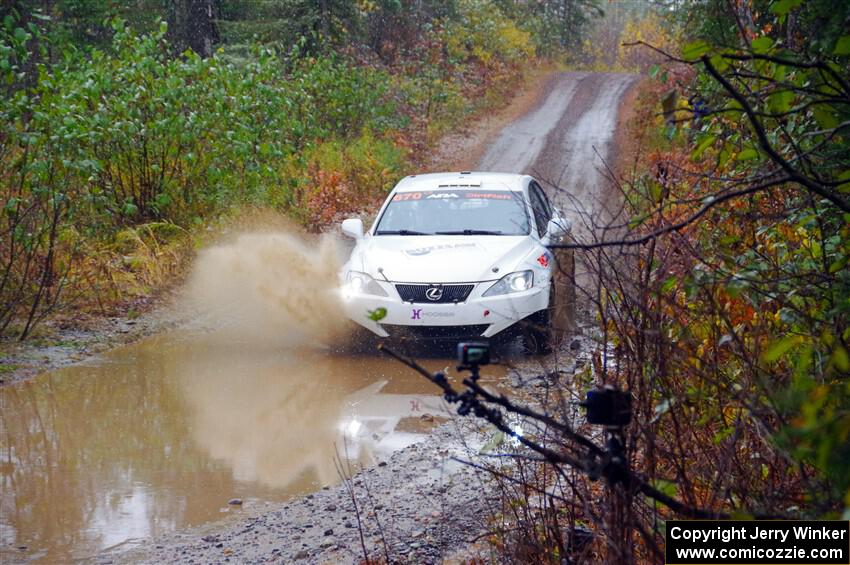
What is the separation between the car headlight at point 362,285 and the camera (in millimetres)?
9977

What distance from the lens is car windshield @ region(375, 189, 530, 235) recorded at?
11000 millimetres

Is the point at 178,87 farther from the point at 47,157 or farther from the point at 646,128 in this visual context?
the point at 646,128

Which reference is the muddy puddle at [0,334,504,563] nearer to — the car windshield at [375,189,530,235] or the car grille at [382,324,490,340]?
the car grille at [382,324,490,340]

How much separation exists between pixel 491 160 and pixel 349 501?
21.5m

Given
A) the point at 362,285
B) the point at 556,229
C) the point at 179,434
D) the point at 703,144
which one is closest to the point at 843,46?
the point at 703,144

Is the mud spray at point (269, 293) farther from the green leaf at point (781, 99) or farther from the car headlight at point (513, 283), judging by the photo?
the green leaf at point (781, 99)

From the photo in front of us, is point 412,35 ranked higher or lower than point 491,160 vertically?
higher

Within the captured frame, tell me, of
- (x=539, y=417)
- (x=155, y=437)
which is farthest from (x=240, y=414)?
(x=539, y=417)

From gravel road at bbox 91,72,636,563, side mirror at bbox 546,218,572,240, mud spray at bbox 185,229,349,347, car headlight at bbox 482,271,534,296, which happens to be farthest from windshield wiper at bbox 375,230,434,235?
gravel road at bbox 91,72,636,563

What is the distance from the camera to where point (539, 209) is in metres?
11.8

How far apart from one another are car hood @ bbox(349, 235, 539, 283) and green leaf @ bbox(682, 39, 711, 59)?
6.88 metres

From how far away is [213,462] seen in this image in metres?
7.30

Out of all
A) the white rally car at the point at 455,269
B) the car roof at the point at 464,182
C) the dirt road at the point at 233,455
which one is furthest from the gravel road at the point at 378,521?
the car roof at the point at 464,182

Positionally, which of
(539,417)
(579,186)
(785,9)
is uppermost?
(785,9)
